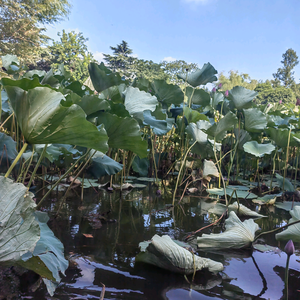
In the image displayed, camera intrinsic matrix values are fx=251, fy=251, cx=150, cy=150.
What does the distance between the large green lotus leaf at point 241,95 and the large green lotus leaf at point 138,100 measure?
87cm

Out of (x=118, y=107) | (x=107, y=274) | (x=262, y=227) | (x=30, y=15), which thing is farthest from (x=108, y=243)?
(x=30, y=15)

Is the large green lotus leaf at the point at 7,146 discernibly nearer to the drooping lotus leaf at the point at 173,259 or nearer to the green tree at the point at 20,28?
the drooping lotus leaf at the point at 173,259

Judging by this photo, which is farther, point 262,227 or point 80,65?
point 80,65

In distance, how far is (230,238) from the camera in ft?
2.51

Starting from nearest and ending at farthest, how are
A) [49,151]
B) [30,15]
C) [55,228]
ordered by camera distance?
[55,228] → [49,151] → [30,15]

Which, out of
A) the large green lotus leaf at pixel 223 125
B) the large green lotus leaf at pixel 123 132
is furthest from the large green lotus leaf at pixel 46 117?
the large green lotus leaf at pixel 223 125

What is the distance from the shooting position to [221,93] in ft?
8.05

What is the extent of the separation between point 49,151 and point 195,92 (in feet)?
4.78

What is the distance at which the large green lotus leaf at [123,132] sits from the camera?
2.80 ft

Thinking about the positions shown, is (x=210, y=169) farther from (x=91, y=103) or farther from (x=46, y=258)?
(x=46, y=258)

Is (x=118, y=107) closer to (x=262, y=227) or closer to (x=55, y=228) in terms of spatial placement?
(x=55, y=228)

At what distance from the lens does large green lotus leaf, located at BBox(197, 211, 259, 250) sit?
76 centimetres

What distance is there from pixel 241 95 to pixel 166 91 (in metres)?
0.55

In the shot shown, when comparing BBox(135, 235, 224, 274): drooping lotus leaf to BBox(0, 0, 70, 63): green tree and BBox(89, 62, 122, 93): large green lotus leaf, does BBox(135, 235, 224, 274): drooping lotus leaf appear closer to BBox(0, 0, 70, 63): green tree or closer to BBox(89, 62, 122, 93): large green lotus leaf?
BBox(89, 62, 122, 93): large green lotus leaf
